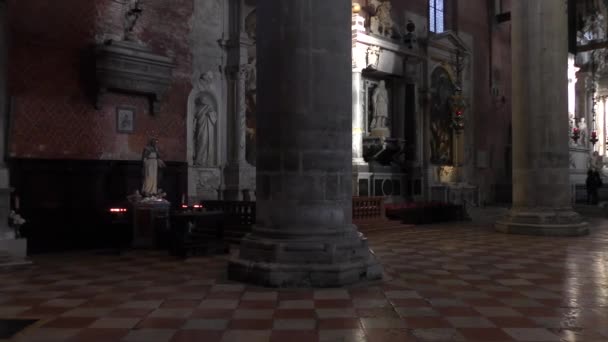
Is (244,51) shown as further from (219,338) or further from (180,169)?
(219,338)

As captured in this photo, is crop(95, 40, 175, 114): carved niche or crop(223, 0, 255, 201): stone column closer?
crop(95, 40, 175, 114): carved niche

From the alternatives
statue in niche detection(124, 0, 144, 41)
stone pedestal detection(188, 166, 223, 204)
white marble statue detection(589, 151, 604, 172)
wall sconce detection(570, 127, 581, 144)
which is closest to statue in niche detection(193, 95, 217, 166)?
stone pedestal detection(188, 166, 223, 204)

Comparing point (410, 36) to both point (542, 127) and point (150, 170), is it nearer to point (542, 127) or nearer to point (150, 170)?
point (542, 127)

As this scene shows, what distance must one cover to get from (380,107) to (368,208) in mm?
5023

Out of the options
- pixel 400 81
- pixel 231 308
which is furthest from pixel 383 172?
pixel 231 308

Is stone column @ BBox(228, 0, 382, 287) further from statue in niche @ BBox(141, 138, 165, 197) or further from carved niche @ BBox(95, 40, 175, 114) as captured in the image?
carved niche @ BBox(95, 40, 175, 114)

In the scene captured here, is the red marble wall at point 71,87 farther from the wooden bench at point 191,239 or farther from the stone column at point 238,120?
the wooden bench at point 191,239

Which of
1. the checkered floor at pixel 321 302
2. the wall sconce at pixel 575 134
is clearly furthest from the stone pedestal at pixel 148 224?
the wall sconce at pixel 575 134

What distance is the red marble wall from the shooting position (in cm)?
993

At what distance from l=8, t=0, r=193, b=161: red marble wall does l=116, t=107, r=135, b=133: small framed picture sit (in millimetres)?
89

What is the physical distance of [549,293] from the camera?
Answer: 231 inches

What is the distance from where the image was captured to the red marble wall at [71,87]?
391 inches

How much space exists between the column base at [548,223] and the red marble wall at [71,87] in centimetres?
807

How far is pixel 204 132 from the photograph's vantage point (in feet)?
43.1
